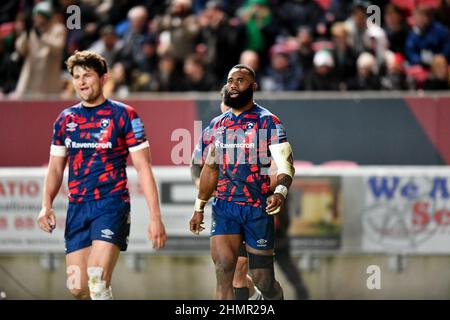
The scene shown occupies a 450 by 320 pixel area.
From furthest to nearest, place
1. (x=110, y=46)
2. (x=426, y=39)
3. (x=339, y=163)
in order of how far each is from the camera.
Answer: (x=110, y=46) < (x=426, y=39) < (x=339, y=163)

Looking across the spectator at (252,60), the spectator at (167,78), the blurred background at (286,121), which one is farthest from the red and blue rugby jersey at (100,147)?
the spectator at (167,78)

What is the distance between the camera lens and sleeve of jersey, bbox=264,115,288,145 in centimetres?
918

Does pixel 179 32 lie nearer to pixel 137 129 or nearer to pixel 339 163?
pixel 339 163

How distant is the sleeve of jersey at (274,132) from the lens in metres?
9.18

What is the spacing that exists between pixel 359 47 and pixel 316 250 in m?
3.54

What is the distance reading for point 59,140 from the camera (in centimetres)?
959

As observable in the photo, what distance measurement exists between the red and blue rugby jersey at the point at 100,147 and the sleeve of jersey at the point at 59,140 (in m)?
0.06

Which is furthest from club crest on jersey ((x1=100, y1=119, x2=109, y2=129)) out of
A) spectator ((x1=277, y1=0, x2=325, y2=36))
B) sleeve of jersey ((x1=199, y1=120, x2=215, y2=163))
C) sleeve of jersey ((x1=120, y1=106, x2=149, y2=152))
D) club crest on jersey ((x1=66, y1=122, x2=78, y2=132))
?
spectator ((x1=277, y1=0, x2=325, y2=36))

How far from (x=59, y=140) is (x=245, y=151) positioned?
1.58m

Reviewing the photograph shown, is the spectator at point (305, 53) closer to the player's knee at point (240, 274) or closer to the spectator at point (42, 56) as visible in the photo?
the spectator at point (42, 56)

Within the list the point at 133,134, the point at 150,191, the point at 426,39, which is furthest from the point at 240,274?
the point at 426,39

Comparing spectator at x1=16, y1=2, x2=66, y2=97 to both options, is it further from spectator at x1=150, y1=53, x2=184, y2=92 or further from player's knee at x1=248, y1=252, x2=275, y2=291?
player's knee at x1=248, y1=252, x2=275, y2=291

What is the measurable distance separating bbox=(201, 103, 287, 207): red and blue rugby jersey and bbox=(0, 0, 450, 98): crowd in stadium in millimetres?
5622

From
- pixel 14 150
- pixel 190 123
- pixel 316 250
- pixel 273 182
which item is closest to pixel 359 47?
pixel 190 123
